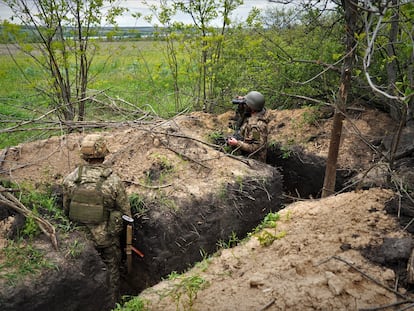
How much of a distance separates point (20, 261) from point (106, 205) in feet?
3.45

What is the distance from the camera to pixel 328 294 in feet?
9.37

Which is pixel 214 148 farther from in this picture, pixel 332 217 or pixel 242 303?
pixel 242 303

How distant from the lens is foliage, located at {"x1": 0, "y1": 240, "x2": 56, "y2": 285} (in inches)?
140

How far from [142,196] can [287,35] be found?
655cm

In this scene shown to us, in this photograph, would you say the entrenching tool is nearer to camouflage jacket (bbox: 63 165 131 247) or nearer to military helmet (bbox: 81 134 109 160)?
camouflage jacket (bbox: 63 165 131 247)

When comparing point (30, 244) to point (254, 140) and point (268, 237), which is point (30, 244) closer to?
point (268, 237)

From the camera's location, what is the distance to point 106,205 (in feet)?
14.3

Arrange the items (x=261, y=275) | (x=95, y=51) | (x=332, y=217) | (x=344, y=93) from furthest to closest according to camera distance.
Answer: (x=95, y=51) → (x=344, y=93) → (x=332, y=217) → (x=261, y=275)

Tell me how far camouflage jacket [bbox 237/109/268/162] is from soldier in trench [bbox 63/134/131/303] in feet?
8.14

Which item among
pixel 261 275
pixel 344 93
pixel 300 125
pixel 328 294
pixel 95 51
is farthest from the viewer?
pixel 300 125

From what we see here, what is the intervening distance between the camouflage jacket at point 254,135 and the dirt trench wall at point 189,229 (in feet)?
2.73

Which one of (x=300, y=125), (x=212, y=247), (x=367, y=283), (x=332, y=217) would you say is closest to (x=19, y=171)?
(x=212, y=247)

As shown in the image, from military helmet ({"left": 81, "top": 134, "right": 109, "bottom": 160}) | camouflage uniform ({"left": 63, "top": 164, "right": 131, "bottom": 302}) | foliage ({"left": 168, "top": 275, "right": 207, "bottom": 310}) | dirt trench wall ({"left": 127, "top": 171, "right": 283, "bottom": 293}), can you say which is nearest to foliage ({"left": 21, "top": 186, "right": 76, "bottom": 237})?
camouflage uniform ({"left": 63, "top": 164, "right": 131, "bottom": 302})

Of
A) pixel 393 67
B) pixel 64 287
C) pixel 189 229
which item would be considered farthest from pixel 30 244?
pixel 393 67
